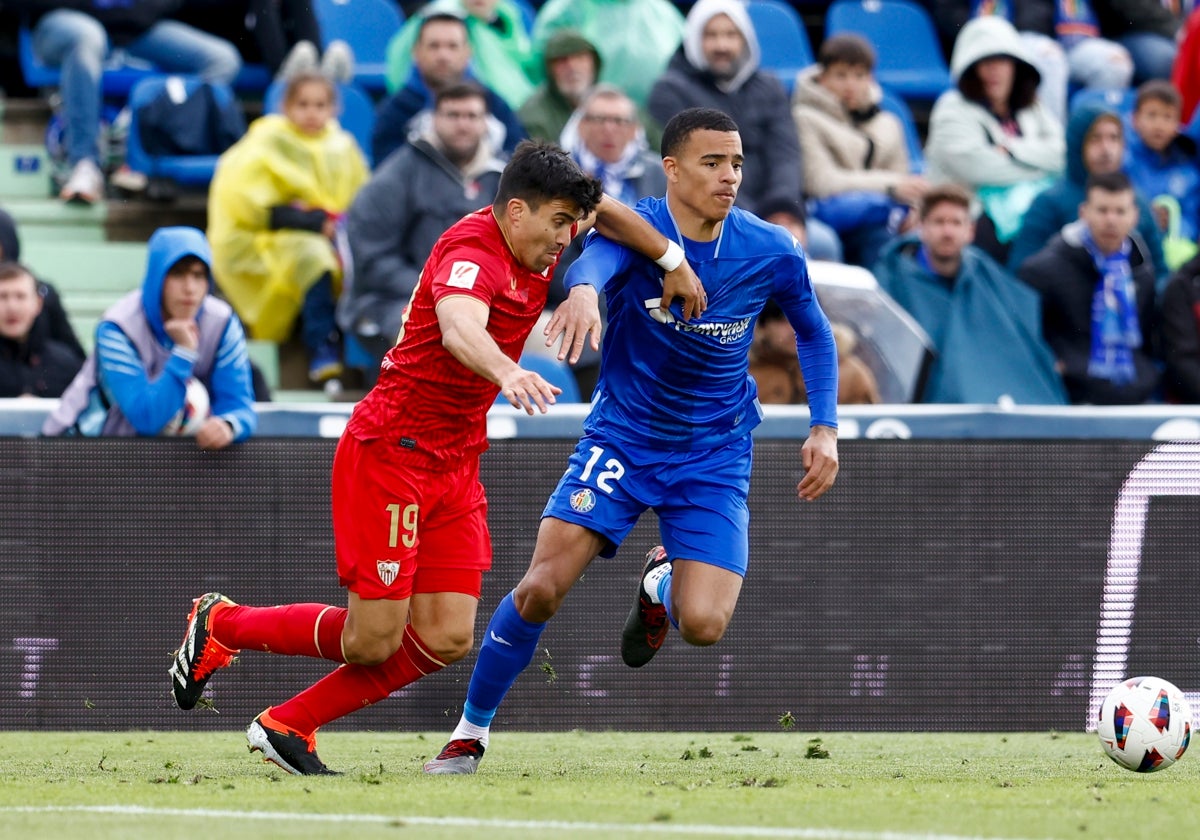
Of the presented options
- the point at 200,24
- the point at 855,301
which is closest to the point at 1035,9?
the point at 855,301

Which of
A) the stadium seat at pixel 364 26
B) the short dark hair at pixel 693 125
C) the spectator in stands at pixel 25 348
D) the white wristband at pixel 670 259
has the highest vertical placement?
the stadium seat at pixel 364 26

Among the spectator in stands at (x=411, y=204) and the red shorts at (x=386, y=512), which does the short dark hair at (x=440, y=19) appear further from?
the red shorts at (x=386, y=512)

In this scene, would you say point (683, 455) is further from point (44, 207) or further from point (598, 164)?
point (44, 207)

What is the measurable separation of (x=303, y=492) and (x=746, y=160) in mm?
4091

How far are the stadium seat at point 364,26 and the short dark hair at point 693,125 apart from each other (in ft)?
23.9

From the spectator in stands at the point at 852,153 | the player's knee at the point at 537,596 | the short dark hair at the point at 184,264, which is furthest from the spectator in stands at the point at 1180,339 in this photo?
the short dark hair at the point at 184,264

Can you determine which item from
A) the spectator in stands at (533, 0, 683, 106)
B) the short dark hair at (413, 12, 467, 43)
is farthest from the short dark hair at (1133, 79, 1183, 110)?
the short dark hair at (413, 12, 467, 43)

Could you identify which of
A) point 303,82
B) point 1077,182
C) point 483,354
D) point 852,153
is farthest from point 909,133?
point 483,354

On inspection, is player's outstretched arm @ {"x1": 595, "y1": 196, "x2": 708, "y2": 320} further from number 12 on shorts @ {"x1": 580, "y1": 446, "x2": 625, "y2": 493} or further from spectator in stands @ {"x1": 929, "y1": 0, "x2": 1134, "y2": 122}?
spectator in stands @ {"x1": 929, "y1": 0, "x2": 1134, "y2": 122}

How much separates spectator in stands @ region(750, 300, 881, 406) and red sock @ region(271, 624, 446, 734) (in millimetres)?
3496

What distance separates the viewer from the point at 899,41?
14.3m

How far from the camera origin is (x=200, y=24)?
512 inches

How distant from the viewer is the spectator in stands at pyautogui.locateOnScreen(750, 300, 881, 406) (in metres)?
9.45

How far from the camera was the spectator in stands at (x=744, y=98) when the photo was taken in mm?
11172
